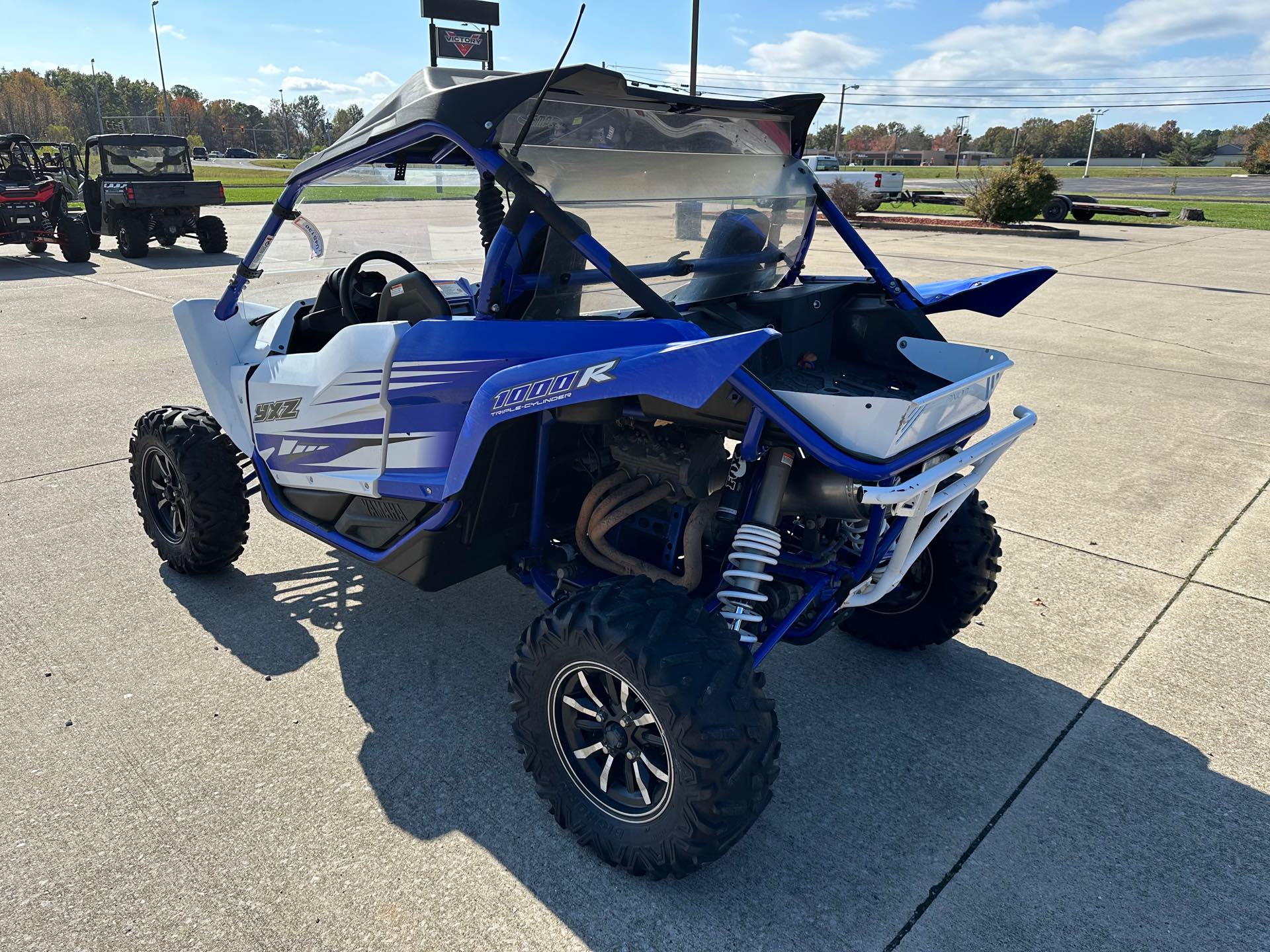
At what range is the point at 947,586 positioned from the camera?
345 centimetres

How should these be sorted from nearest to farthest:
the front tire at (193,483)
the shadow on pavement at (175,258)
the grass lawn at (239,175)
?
1. the front tire at (193,483)
2. the shadow on pavement at (175,258)
3. the grass lawn at (239,175)

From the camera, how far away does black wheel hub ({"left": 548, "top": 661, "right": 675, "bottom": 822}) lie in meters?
2.44

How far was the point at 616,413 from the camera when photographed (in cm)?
271

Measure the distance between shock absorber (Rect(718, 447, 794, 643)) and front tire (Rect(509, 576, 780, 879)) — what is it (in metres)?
0.13

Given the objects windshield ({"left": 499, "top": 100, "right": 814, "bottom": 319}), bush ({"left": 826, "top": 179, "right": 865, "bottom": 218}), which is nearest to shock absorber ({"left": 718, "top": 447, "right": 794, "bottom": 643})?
windshield ({"left": 499, "top": 100, "right": 814, "bottom": 319})

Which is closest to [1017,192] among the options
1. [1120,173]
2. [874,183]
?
[874,183]

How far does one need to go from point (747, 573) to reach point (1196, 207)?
3176 centimetres

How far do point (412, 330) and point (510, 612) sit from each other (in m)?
1.54

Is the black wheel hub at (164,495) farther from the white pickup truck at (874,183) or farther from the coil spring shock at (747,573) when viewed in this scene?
the white pickup truck at (874,183)

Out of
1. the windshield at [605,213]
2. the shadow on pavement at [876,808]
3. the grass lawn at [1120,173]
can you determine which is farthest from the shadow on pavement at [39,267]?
the grass lawn at [1120,173]

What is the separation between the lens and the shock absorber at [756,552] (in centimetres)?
256

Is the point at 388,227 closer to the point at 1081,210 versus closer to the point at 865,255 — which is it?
the point at 865,255

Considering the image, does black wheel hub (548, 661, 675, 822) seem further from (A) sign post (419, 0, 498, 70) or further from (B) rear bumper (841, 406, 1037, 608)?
(A) sign post (419, 0, 498, 70)

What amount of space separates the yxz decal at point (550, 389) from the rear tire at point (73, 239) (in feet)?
51.4
